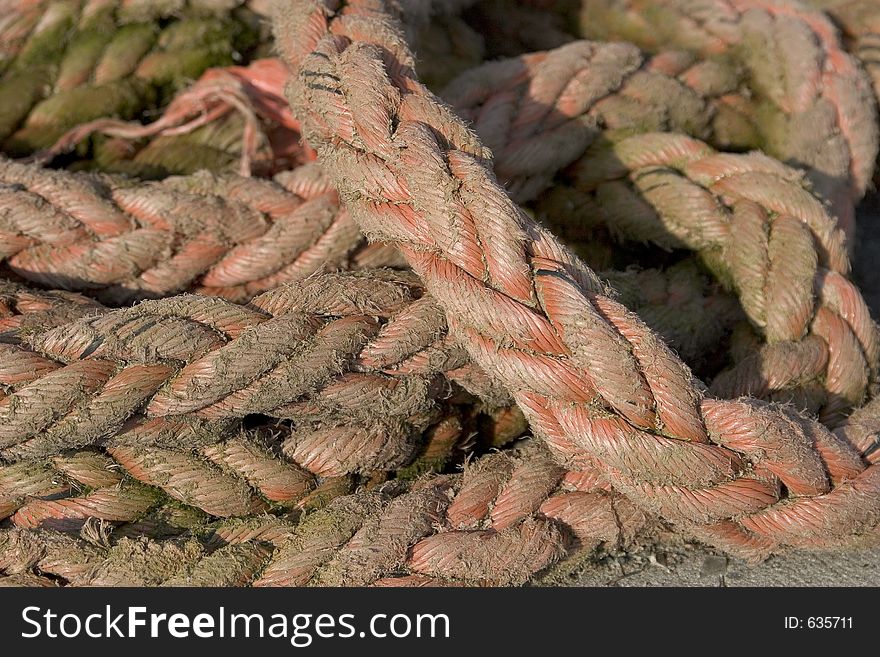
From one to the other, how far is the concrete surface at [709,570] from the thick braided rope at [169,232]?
1.97ft

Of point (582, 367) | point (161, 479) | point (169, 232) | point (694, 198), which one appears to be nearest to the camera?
point (582, 367)

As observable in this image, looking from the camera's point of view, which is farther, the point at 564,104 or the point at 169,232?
the point at 564,104

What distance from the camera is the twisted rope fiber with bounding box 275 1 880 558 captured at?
1.25m

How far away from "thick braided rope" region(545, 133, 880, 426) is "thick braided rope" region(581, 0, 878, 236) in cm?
18

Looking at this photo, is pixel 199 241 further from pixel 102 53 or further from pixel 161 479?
pixel 102 53

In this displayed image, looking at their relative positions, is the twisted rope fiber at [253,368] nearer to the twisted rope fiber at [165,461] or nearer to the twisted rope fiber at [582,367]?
the twisted rope fiber at [165,461]

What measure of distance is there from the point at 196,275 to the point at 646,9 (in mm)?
1101

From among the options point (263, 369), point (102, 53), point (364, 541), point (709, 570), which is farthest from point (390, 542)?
point (102, 53)

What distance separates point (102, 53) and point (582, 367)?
1169 millimetres

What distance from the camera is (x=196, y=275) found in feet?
5.18

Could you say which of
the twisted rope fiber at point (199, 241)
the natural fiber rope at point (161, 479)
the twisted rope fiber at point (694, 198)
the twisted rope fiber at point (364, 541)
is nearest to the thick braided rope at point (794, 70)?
the twisted rope fiber at point (694, 198)

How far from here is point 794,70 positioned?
188 cm

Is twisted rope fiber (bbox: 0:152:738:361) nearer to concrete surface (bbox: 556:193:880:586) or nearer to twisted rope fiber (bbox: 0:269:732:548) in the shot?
twisted rope fiber (bbox: 0:269:732:548)

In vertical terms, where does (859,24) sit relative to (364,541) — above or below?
above
